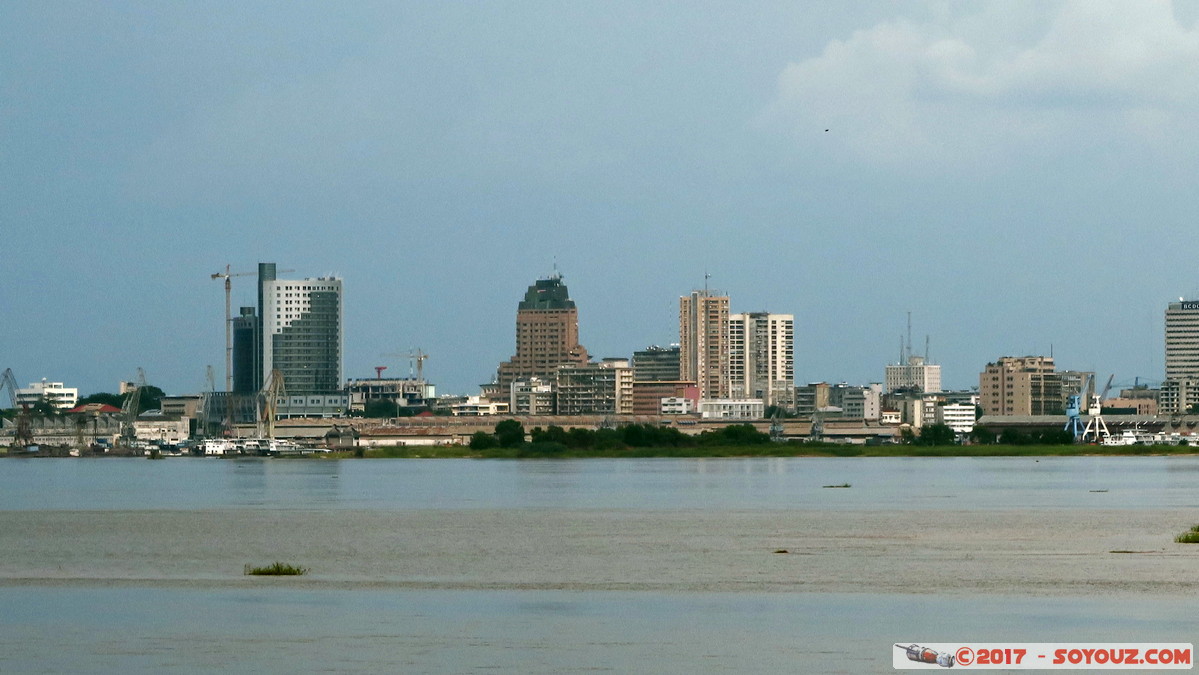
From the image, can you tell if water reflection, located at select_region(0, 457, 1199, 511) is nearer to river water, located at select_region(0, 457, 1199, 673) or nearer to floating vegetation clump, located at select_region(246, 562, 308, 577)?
river water, located at select_region(0, 457, 1199, 673)

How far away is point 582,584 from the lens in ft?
117

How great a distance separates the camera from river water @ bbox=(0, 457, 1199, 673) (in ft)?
82.6

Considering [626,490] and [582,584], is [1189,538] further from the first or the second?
[626,490]

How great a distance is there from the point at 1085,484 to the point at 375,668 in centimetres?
8084

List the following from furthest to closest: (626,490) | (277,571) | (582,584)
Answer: (626,490) → (277,571) → (582,584)

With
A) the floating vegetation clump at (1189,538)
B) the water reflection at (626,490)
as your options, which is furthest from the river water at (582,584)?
the water reflection at (626,490)

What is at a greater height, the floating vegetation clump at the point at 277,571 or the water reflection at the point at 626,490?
the floating vegetation clump at the point at 277,571

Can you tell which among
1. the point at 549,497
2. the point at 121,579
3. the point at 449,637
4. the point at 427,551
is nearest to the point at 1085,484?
the point at 549,497

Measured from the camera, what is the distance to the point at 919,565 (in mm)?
39594

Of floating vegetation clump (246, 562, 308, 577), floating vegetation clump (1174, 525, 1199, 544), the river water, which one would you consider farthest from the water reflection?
floating vegetation clump (246, 562, 308, 577)

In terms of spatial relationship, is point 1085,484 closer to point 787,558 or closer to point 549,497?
point 549,497

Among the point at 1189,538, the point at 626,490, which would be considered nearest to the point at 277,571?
the point at 1189,538

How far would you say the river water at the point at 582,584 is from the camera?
25.2 m

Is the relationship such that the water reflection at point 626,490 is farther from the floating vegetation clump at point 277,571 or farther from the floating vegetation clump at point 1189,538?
the floating vegetation clump at point 277,571
